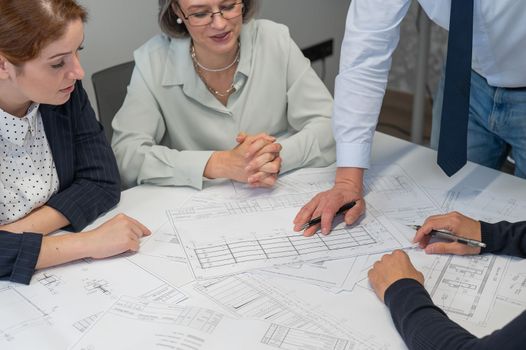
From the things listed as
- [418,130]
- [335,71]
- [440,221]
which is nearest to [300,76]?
[440,221]

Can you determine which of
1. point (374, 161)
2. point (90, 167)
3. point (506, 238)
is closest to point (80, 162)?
point (90, 167)

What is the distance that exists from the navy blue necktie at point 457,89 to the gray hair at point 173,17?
→ 0.57 m

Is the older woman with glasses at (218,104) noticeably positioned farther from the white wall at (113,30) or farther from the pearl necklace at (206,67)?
the white wall at (113,30)

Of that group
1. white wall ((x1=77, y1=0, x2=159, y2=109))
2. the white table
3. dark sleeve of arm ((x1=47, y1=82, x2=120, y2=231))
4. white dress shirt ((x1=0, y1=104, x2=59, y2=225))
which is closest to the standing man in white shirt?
the white table

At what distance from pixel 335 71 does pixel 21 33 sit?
8.18ft

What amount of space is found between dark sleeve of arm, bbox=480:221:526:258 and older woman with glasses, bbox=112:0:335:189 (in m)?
0.51

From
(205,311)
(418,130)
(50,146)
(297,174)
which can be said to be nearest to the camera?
(205,311)

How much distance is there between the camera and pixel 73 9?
1198 mm

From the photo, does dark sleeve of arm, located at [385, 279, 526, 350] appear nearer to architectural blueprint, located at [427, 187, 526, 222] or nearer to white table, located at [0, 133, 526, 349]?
white table, located at [0, 133, 526, 349]

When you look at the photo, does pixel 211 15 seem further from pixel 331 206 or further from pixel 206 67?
pixel 331 206

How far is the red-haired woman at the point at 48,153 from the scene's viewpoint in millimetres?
1132

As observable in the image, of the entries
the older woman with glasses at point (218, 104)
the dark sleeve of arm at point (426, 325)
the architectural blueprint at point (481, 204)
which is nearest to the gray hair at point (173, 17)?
the older woman with glasses at point (218, 104)

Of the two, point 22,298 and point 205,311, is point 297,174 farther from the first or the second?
point 22,298

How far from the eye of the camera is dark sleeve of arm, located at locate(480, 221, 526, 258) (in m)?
1.15
